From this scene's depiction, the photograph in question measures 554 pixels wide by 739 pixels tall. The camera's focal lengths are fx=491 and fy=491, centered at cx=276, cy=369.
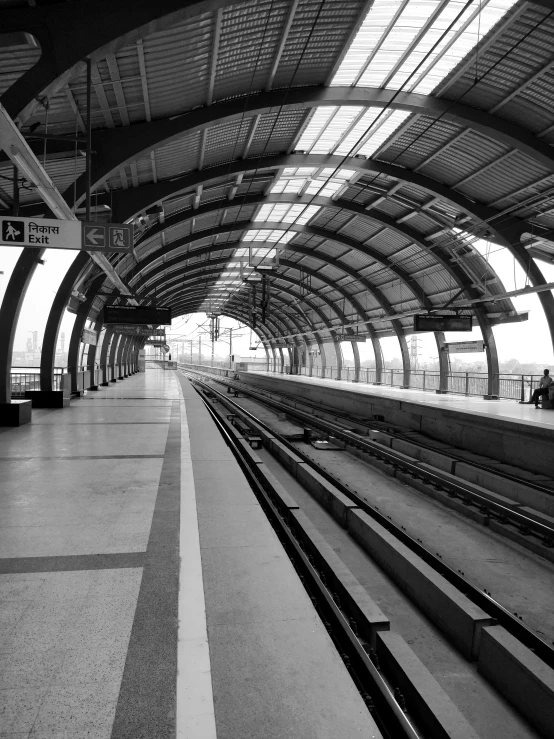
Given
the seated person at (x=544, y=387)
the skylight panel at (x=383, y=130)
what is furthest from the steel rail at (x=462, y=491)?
the skylight panel at (x=383, y=130)

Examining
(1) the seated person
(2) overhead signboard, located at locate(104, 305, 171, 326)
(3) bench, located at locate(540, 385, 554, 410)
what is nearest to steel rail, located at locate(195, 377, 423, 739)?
(3) bench, located at locate(540, 385, 554, 410)

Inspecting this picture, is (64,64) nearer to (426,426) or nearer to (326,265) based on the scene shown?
(426,426)

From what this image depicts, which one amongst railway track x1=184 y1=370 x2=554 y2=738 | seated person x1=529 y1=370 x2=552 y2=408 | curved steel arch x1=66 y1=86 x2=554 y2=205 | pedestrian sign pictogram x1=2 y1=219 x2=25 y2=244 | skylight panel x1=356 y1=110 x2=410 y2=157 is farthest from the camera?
seated person x1=529 y1=370 x2=552 y2=408

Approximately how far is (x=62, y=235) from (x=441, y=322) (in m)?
17.4

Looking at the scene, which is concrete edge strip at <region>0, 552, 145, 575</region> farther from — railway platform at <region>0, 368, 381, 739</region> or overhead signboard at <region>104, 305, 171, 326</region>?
overhead signboard at <region>104, 305, 171, 326</region>

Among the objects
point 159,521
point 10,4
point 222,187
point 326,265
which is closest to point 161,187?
point 222,187

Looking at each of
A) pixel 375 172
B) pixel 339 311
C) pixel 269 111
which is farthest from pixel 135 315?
pixel 339 311

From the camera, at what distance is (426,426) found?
1509cm

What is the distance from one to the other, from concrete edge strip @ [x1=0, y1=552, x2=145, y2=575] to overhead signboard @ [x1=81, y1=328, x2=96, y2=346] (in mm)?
19091

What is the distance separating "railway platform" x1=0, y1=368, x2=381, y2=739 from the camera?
8.17ft

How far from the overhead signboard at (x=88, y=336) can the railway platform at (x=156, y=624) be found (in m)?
16.3

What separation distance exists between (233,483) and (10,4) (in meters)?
7.10

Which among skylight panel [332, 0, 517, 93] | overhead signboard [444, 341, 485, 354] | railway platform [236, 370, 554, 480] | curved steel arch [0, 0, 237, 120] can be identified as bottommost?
railway platform [236, 370, 554, 480]

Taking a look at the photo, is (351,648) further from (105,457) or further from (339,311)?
(339,311)
